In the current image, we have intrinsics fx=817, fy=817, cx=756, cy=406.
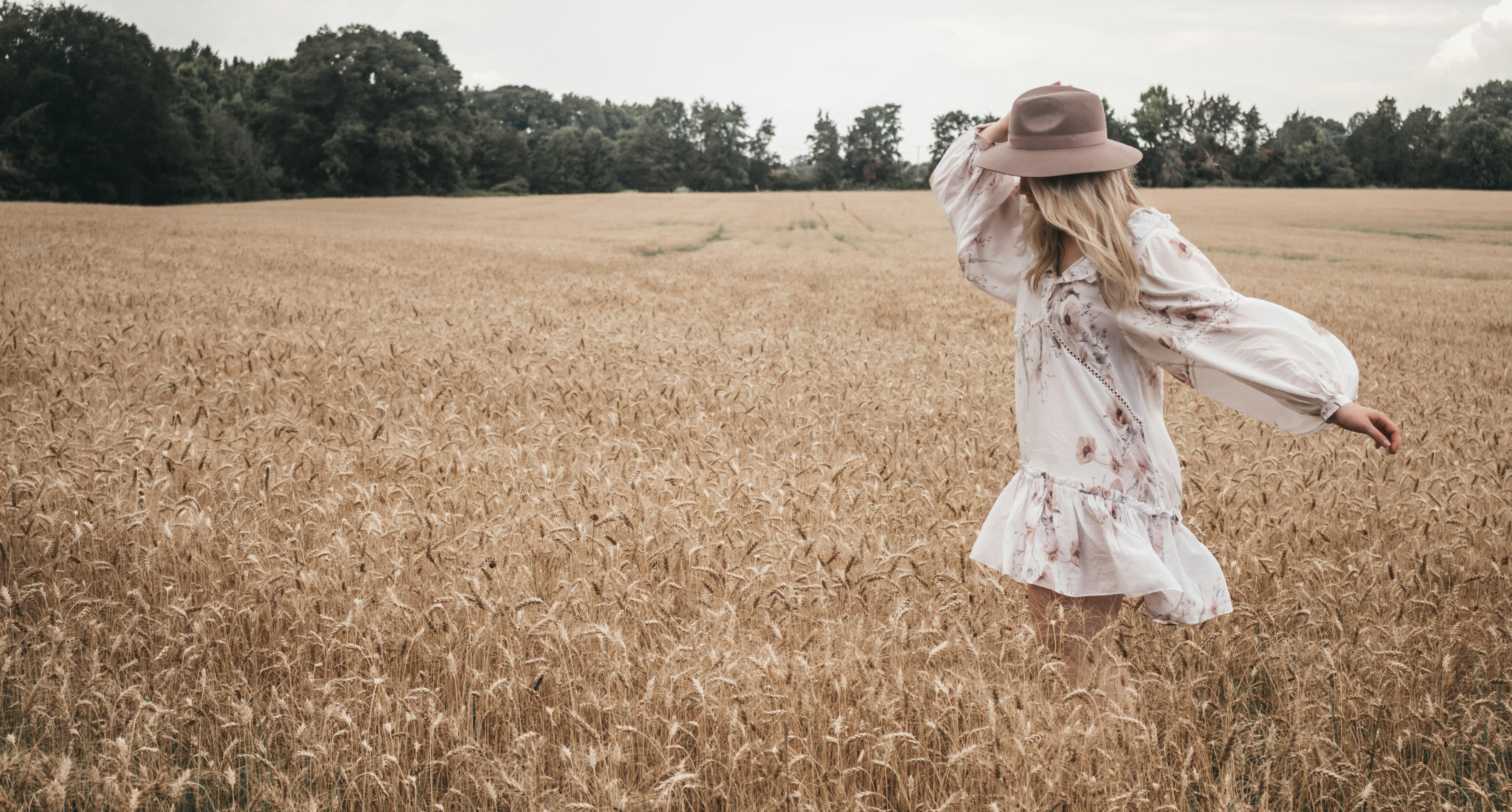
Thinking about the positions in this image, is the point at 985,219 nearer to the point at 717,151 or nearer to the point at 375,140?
the point at 375,140

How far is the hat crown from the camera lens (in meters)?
2.30

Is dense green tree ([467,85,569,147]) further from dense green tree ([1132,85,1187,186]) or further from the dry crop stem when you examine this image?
the dry crop stem

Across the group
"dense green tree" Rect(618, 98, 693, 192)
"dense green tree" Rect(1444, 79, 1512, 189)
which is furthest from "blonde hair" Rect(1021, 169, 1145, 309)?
"dense green tree" Rect(618, 98, 693, 192)

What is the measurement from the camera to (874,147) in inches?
4136

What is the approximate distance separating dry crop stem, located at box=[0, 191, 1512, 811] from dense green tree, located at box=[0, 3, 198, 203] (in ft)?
193

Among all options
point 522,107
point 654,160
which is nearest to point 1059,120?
point 654,160

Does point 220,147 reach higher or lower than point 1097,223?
higher

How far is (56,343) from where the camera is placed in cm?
632

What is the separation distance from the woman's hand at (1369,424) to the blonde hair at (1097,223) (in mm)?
551

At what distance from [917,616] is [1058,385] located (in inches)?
42.2

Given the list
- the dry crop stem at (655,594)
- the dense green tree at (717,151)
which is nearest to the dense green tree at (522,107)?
the dense green tree at (717,151)

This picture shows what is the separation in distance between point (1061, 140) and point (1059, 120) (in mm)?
53

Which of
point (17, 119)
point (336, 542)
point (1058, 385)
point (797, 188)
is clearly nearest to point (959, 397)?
point (1058, 385)

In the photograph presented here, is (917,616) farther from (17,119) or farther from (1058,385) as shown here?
(17,119)
